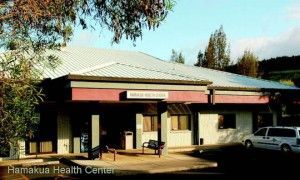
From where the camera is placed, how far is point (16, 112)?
429 inches

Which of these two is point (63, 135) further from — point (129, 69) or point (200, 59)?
point (200, 59)

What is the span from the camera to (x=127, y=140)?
1051 inches

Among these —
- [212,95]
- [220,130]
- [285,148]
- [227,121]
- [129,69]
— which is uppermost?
[129,69]

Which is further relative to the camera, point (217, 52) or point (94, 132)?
point (217, 52)

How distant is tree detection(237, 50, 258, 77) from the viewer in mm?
57719

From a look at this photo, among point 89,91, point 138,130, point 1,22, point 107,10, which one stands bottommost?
point 138,130

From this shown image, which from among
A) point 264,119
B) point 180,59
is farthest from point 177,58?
point 264,119

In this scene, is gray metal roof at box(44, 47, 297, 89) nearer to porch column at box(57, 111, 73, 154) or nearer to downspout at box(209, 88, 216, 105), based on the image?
downspout at box(209, 88, 216, 105)

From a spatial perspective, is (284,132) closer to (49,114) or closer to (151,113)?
(151,113)

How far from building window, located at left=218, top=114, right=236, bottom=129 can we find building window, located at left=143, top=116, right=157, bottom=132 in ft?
19.0

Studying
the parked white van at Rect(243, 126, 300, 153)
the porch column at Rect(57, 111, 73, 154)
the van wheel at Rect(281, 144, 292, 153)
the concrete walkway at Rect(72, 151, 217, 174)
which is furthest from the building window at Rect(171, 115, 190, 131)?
the porch column at Rect(57, 111, 73, 154)

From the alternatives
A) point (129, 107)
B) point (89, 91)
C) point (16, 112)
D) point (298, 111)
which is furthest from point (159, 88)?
point (298, 111)

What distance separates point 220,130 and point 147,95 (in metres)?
11.8

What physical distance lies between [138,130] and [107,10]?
14.7m
